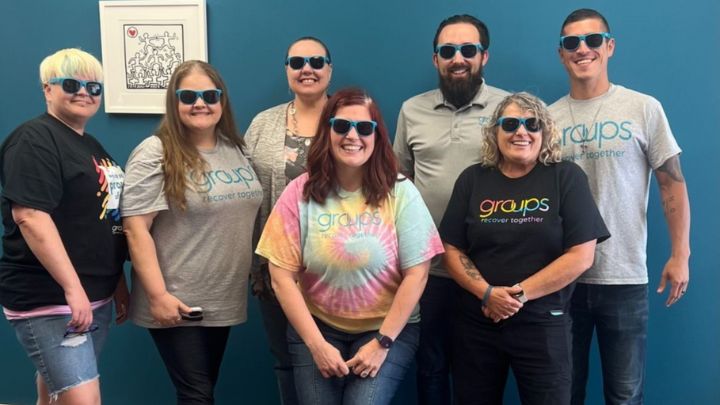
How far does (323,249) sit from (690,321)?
5.99ft

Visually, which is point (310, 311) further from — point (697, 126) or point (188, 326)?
point (697, 126)

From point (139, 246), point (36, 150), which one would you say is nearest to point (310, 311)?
point (139, 246)

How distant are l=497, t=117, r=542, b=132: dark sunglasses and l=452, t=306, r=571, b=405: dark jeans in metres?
0.61

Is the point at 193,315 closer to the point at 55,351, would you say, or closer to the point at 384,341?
the point at 55,351

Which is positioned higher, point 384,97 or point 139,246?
point 384,97

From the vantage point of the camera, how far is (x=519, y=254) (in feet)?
5.50

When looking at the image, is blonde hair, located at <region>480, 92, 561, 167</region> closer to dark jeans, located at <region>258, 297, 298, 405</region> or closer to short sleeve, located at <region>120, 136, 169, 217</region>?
dark jeans, located at <region>258, 297, 298, 405</region>

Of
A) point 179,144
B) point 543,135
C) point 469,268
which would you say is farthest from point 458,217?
point 179,144

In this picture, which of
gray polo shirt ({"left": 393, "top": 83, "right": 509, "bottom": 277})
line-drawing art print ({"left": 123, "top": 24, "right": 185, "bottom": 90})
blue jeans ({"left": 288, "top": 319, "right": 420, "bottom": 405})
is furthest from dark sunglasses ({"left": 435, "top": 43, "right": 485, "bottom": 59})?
line-drawing art print ({"left": 123, "top": 24, "right": 185, "bottom": 90})

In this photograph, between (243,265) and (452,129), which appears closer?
(243,265)

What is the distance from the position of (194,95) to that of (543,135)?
3.94 ft

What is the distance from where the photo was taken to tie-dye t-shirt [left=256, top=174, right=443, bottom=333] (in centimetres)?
162

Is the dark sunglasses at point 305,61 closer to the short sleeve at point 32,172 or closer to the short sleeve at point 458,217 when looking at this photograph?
the short sleeve at point 458,217

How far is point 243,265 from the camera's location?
190cm
